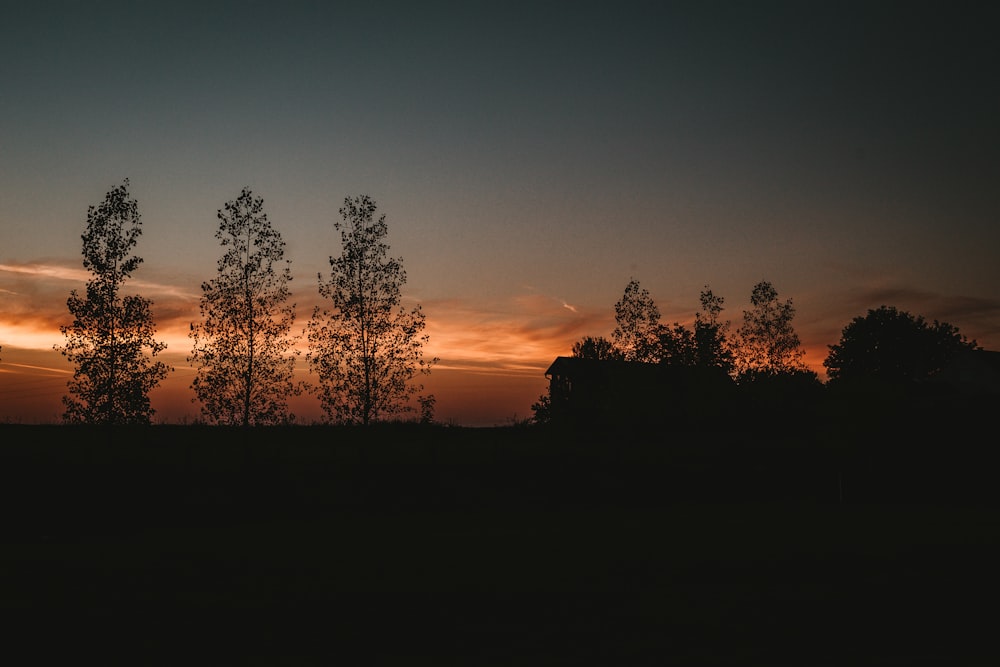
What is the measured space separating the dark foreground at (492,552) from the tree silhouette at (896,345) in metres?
57.1

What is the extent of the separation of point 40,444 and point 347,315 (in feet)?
48.6

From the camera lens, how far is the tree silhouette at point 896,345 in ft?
288

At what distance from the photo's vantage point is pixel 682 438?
44.9 meters

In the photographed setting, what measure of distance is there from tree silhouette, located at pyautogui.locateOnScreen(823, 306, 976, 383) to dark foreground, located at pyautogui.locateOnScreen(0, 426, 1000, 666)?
57051mm

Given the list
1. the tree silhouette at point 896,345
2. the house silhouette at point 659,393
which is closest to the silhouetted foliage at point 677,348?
the house silhouette at point 659,393

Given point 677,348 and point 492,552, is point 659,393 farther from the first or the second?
point 492,552

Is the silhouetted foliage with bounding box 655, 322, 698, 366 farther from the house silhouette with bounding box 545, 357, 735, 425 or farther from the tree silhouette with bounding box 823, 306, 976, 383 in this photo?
the tree silhouette with bounding box 823, 306, 976, 383

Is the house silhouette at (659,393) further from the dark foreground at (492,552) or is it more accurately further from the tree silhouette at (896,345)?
the tree silhouette at (896,345)

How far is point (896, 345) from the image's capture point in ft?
289

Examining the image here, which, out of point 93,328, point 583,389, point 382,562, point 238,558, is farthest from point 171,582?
point 583,389

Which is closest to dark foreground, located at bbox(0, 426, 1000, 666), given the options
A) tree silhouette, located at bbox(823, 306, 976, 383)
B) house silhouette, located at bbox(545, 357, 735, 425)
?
house silhouette, located at bbox(545, 357, 735, 425)

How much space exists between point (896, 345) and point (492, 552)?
86117 millimetres

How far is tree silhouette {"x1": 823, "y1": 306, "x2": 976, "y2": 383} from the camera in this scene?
87.8 m

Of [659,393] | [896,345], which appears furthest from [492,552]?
[896,345]
